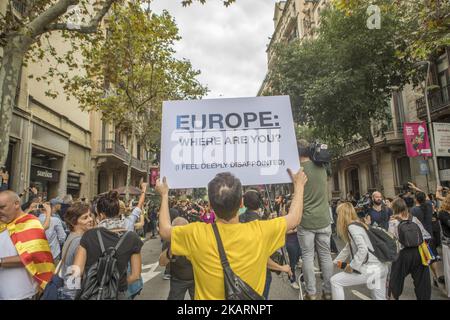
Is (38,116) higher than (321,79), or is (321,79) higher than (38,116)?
(321,79)

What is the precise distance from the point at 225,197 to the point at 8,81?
6713mm

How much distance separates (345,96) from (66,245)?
14.7 m

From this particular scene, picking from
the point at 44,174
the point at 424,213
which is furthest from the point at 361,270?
the point at 44,174

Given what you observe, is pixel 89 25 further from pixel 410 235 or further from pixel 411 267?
pixel 411 267

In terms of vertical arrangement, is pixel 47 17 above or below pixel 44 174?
above

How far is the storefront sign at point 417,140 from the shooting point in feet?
45.1

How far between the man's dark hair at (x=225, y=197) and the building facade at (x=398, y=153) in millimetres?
A: 13888

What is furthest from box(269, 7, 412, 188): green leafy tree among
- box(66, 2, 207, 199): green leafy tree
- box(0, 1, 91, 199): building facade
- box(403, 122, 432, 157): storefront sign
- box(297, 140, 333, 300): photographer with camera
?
box(297, 140, 333, 300): photographer with camera

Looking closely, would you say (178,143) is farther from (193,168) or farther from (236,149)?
(236,149)

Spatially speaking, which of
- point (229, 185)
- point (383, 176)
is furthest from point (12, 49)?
point (383, 176)

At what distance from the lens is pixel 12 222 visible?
3088mm

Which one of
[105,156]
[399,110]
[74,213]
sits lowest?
[74,213]

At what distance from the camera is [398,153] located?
73.3 feet

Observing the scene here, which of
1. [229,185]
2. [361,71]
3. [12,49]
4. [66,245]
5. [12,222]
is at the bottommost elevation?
[66,245]
